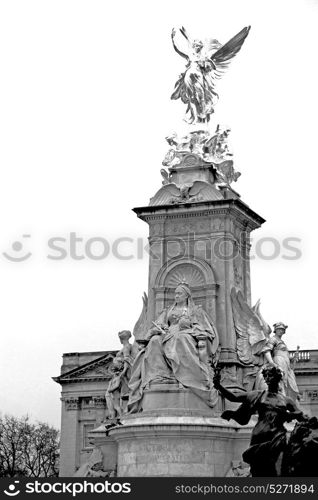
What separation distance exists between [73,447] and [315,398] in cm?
1387

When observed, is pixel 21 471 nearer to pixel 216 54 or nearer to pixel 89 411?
pixel 89 411

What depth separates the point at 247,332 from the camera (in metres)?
34.1

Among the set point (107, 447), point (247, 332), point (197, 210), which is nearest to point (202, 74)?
point (197, 210)

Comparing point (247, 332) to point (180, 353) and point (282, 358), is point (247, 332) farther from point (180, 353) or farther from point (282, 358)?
point (180, 353)

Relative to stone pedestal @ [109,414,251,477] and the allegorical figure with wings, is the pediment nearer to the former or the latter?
the allegorical figure with wings

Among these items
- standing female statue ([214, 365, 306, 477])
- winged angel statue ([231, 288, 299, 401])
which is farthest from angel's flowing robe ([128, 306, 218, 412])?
standing female statue ([214, 365, 306, 477])

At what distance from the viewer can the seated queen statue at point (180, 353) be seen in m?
31.9

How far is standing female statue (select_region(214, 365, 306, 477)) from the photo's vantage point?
62.6 ft

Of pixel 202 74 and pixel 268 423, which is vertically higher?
pixel 202 74

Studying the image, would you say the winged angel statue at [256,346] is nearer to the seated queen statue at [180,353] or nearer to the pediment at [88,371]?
the seated queen statue at [180,353]

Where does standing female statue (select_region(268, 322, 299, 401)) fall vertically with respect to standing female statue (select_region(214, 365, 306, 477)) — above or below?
above

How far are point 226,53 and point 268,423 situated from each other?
20.2 m

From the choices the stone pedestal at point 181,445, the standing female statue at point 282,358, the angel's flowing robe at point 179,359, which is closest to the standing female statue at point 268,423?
the stone pedestal at point 181,445
